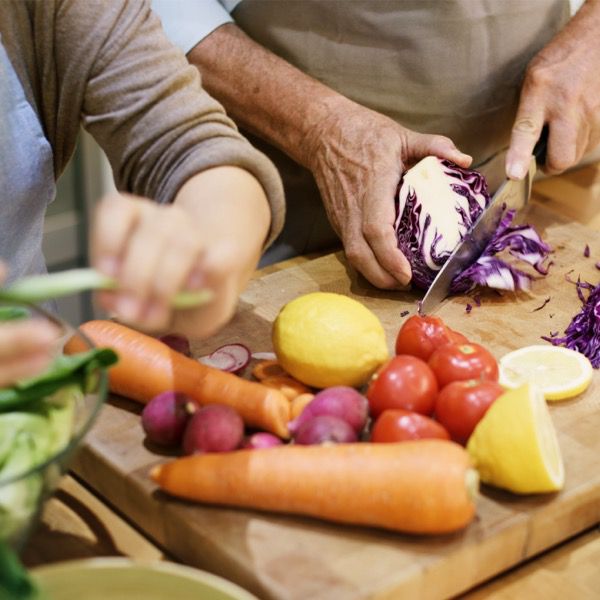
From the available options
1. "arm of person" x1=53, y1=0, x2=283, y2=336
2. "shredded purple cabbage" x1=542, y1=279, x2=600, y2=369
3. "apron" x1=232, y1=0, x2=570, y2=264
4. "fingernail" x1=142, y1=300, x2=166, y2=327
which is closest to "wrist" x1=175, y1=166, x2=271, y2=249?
"arm of person" x1=53, y1=0, x2=283, y2=336

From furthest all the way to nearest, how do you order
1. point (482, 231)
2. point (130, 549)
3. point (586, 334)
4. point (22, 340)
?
point (482, 231) → point (586, 334) → point (130, 549) → point (22, 340)

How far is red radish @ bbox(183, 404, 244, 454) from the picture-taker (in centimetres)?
123

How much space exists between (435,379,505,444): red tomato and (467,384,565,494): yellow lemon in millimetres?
24

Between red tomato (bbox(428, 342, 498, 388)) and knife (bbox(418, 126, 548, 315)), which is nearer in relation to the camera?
red tomato (bbox(428, 342, 498, 388))

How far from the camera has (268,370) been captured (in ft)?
4.94

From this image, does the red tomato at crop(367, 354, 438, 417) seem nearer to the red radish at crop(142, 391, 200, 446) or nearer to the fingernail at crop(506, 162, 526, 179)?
the red radish at crop(142, 391, 200, 446)

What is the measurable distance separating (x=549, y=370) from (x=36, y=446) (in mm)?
799

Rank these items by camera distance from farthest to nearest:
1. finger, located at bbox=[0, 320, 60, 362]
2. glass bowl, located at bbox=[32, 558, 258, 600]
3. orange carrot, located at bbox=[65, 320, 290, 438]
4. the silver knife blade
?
1. the silver knife blade
2. orange carrot, located at bbox=[65, 320, 290, 438]
3. glass bowl, located at bbox=[32, 558, 258, 600]
4. finger, located at bbox=[0, 320, 60, 362]

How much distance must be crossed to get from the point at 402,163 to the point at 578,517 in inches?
32.0

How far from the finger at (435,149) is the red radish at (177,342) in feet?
2.07

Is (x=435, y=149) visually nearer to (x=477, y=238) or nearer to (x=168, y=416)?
(x=477, y=238)

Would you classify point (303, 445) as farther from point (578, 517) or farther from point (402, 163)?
point (402, 163)

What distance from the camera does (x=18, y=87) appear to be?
58.0 inches

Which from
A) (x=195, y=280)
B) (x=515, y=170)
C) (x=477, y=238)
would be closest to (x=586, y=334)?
(x=477, y=238)
